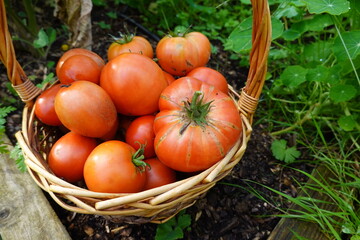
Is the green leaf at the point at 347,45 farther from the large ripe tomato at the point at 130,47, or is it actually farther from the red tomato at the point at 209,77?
the large ripe tomato at the point at 130,47

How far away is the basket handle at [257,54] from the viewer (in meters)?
0.91

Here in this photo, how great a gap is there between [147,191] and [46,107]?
0.58 metres

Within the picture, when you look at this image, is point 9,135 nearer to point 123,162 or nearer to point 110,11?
point 123,162

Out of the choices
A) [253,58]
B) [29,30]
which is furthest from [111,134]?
[29,30]

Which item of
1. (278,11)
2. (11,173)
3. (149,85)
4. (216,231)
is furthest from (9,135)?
(278,11)

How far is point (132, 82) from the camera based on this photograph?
3.53 ft

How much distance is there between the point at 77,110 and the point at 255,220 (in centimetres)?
91

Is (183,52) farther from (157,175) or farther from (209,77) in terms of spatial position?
(157,175)

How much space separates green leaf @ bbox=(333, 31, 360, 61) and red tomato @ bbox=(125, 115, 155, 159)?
0.89m

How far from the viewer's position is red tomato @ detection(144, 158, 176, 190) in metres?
1.08

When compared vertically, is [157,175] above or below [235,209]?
above

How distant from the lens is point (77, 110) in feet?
3.27

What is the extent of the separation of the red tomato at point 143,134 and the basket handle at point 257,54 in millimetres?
366

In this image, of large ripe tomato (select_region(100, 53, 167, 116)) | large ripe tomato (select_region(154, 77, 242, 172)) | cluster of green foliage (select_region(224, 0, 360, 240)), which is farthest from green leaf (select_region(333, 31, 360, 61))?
large ripe tomato (select_region(100, 53, 167, 116))
